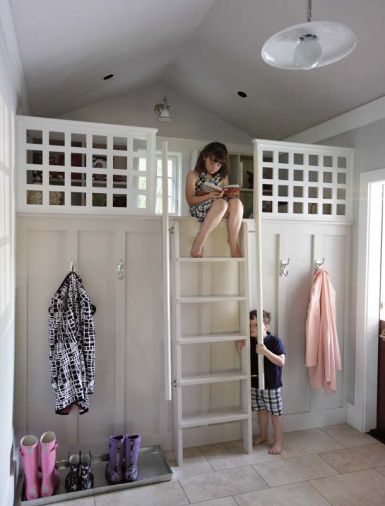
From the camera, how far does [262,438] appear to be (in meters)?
3.19

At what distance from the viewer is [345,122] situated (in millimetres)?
3455

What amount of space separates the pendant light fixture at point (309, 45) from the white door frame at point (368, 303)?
1.77 m

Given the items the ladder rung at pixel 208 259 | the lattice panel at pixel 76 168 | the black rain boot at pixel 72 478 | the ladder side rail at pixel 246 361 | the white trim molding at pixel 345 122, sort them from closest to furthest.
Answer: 1. the black rain boot at pixel 72 478
2. the lattice panel at pixel 76 168
3. the ladder rung at pixel 208 259
4. the ladder side rail at pixel 246 361
5. the white trim molding at pixel 345 122

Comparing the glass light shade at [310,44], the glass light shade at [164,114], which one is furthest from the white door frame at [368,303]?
the glass light shade at [164,114]

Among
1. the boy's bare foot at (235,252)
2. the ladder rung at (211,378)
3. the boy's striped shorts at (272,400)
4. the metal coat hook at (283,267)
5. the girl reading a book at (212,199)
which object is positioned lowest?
the boy's striped shorts at (272,400)

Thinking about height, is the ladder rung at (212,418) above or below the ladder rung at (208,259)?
below

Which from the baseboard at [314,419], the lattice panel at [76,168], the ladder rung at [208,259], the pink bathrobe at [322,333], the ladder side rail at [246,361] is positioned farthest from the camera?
the baseboard at [314,419]

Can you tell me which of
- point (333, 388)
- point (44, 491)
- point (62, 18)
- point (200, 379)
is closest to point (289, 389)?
point (333, 388)

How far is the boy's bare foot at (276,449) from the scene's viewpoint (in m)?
3.04

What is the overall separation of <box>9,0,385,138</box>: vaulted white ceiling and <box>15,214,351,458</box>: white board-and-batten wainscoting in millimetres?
1047

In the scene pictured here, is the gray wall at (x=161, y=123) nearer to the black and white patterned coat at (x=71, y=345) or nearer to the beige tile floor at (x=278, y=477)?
the black and white patterned coat at (x=71, y=345)

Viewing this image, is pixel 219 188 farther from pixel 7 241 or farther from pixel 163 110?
pixel 163 110

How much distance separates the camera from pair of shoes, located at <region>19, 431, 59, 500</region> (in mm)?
2465

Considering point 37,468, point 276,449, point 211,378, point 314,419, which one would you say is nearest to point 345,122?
point 211,378
